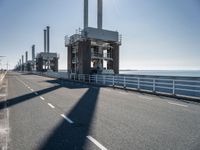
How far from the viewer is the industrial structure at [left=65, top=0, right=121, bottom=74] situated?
38031mm

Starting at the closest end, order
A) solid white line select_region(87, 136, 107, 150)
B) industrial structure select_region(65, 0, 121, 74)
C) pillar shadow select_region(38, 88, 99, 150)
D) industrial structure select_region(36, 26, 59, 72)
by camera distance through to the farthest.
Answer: solid white line select_region(87, 136, 107, 150)
pillar shadow select_region(38, 88, 99, 150)
industrial structure select_region(65, 0, 121, 74)
industrial structure select_region(36, 26, 59, 72)

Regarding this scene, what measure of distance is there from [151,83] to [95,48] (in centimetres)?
1553

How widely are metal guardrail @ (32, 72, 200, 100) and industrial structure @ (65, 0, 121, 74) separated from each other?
281 cm

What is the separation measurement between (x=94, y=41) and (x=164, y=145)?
3555cm

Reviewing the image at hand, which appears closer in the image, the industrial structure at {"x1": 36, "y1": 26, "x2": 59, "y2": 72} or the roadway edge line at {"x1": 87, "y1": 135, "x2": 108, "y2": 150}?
the roadway edge line at {"x1": 87, "y1": 135, "x2": 108, "y2": 150}

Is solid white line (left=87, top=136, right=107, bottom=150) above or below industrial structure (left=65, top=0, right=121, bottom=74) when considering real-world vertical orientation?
below

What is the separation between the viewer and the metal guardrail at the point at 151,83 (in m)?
15.4

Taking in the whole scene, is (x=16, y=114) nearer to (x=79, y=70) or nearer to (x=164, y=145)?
(x=164, y=145)

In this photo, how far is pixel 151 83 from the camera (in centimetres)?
3036

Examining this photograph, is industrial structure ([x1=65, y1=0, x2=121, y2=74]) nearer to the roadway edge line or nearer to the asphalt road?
the asphalt road

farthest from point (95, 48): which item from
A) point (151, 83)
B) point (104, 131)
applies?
point (104, 131)

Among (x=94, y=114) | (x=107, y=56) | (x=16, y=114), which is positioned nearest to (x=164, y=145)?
(x=94, y=114)

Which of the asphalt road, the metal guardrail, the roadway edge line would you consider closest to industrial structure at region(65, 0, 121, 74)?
the metal guardrail

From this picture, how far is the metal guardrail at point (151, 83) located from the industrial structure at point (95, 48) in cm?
281
